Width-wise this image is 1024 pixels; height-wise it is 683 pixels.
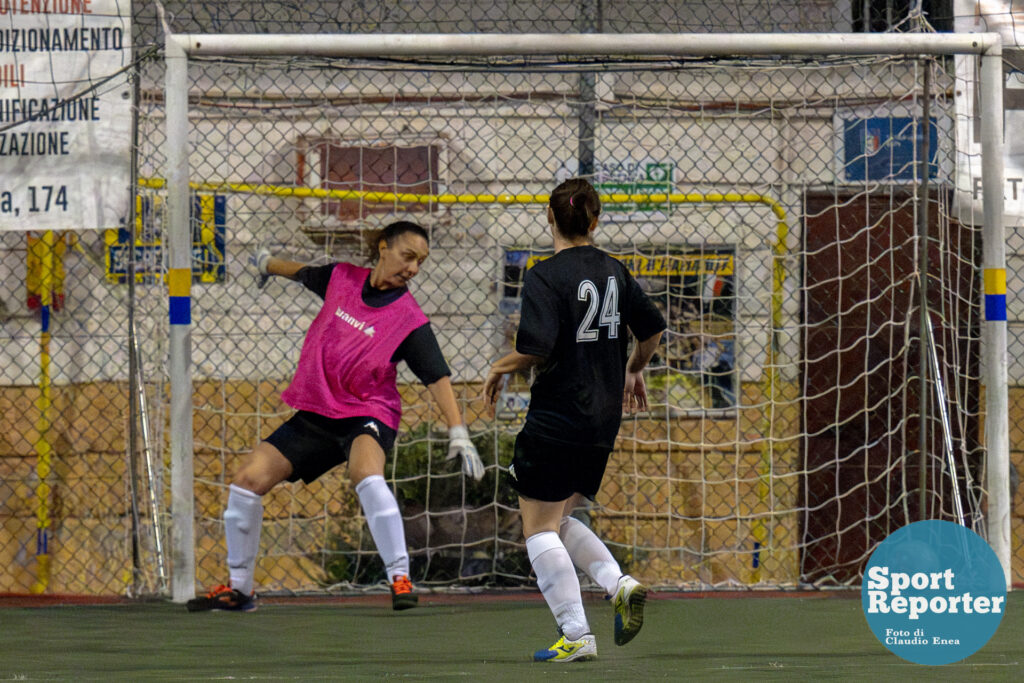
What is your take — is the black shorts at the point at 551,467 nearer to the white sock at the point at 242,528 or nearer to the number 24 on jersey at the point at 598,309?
the number 24 on jersey at the point at 598,309

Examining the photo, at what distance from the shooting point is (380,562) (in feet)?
22.8

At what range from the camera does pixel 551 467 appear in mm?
4172

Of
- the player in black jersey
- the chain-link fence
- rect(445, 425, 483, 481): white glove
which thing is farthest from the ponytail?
the chain-link fence

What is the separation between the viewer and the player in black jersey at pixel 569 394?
4.11 metres

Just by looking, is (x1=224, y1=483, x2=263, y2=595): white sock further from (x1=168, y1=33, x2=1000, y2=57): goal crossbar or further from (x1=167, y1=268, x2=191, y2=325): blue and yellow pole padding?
(x1=168, y1=33, x2=1000, y2=57): goal crossbar

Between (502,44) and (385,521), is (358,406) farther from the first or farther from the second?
(502,44)

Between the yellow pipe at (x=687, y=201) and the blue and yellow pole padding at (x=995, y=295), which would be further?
the yellow pipe at (x=687, y=201)

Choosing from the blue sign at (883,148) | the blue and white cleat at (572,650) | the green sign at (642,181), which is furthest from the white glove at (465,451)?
the blue sign at (883,148)

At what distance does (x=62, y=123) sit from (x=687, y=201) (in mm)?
3052

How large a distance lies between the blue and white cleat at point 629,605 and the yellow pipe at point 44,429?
424 cm

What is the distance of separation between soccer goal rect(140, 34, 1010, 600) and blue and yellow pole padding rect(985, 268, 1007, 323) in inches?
36.6

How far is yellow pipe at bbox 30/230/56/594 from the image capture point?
737 cm

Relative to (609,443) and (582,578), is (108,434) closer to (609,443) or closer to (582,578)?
(582,578)

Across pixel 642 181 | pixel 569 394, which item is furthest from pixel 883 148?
pixel 569 394
